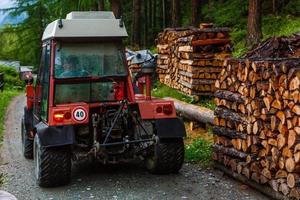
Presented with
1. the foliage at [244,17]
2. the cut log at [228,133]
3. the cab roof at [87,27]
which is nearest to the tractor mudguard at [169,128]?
the cut log at [228,133]

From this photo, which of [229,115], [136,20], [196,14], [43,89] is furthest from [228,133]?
[136,20]

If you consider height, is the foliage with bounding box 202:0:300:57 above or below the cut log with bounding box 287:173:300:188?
above

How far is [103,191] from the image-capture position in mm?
7863

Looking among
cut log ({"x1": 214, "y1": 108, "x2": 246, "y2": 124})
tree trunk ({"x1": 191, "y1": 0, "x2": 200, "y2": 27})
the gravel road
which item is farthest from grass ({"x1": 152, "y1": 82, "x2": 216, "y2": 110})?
tree trunk ({"x1": 191, "y1": 0, "x2": 200, "y2": 27})

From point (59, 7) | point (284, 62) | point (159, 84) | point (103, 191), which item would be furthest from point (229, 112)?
point (59, 7)

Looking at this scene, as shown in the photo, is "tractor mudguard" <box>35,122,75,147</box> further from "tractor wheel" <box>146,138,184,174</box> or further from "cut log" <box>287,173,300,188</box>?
"cut log" <box>287,173,300,188</box>

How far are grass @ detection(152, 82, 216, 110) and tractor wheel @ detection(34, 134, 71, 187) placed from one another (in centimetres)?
525

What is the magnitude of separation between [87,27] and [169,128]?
7.04 ft

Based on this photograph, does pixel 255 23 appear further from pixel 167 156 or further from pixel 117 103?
pixel 117 103

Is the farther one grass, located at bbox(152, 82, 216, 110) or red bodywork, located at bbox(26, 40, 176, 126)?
grass, located at bbox(152, 82, 216, 110)

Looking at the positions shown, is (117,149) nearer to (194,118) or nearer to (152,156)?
(152,156)

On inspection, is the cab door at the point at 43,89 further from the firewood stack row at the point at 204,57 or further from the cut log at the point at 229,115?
the firewood stack row at the point at 204,57

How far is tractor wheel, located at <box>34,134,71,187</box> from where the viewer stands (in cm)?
792

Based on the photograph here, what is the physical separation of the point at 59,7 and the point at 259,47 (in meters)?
22.4
